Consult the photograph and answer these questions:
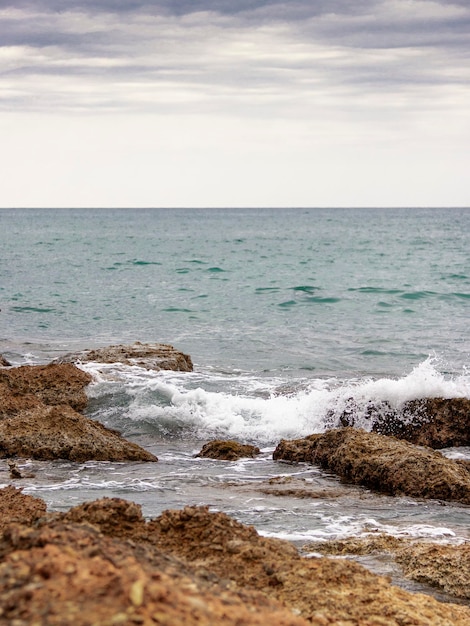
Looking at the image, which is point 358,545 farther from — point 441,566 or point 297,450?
point 297,450

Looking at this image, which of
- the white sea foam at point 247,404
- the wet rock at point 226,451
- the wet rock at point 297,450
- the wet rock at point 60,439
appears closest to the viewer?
the wet rock at point 60,439

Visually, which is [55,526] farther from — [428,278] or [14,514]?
[428,278]

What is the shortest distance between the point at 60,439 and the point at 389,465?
10.9 feet

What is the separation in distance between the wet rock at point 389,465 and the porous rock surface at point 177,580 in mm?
3416

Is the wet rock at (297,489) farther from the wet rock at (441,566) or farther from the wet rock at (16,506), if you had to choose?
the wet rock at (16,506)

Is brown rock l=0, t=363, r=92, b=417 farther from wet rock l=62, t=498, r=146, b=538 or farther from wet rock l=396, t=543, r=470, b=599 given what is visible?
wet rock l=62, t=498, r=146, b=538

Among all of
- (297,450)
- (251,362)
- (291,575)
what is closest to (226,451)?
(297,450)

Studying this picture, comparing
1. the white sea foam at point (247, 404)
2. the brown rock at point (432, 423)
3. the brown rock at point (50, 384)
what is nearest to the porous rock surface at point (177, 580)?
the brown rock at point (432, 423)

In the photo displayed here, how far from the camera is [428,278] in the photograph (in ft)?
117

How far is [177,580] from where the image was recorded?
266 centimetres

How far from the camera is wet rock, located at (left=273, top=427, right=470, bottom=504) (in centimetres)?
729

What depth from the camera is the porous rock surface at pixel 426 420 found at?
9758mm

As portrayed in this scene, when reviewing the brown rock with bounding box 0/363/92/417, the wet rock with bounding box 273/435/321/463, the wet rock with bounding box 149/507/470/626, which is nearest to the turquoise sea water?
the brown rock with bounding box 0/363/92/417

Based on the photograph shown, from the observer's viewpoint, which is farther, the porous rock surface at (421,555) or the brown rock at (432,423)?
the brown rock at (432,423)
